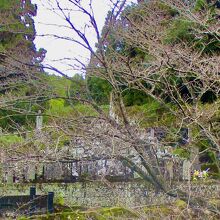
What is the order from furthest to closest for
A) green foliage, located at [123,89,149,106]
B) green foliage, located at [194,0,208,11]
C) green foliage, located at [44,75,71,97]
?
green foliage, located at [123,89,149,106]
green foliage, located at [194,0,208,11]
green foliage, located at [44,75,71,97]

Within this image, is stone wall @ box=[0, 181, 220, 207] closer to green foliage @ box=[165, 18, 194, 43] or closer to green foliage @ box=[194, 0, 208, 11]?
green foliage @ box=[165, 18, 194, 43]

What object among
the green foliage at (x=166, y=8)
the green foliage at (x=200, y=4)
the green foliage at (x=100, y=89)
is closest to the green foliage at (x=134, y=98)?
the green foliage at (x=100, y=89)

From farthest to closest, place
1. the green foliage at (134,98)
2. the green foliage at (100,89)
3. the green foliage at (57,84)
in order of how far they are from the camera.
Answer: the green foliage at (134,98)
the green foliage at (100,89)
the green foliage at (57,84)

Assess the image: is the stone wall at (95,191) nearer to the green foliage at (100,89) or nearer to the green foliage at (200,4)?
the green foliage at (100,89)

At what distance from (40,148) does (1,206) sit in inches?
63.0

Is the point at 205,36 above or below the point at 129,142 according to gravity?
above

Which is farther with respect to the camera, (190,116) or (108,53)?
(108,53)

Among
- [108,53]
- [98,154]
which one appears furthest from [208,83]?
[98,154]

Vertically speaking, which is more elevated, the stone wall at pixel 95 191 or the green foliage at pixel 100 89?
the green foliage at pixel 100 89

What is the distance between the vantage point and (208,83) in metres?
5.02

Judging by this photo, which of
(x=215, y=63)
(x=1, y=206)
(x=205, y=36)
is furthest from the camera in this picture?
(x=205, y=36)

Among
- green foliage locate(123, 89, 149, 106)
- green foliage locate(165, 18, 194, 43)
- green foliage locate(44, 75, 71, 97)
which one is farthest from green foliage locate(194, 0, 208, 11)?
green foliage locate(44, 75, 71, 97)

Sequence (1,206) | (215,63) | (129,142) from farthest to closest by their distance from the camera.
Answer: (1,206) → (215,63) → (129,142)

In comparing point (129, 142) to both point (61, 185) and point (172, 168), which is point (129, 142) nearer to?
point (172, 168)
